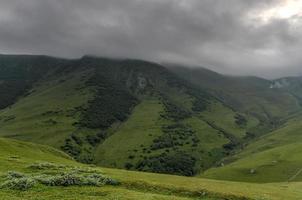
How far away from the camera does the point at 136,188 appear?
179 ft

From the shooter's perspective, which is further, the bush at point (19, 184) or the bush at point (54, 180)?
the bush at point (54, 180)

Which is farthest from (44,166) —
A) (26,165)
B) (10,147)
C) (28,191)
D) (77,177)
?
(10,147)

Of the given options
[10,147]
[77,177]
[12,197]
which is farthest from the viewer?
[10,147]

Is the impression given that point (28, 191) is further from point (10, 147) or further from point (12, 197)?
point (10, 147)

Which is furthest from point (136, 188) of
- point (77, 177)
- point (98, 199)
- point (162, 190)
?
point (98, 199)

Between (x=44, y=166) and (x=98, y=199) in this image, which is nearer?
(x=98, y=199)

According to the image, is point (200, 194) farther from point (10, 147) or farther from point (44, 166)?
point (10, 147)

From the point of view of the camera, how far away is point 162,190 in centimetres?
5512

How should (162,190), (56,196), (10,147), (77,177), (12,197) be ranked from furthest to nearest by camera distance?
(10,147) < (162,190) < (77,177) < (56,196) < (12,197)

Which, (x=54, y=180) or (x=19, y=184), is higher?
(x=19, y=184)

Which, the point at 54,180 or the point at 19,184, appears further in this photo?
the point at 54,180

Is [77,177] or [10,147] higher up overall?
[77,177]

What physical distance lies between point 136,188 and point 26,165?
19.3 meters

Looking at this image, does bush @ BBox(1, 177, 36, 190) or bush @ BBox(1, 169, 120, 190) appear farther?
bush @ BBox(1, 169, 120, 190)
